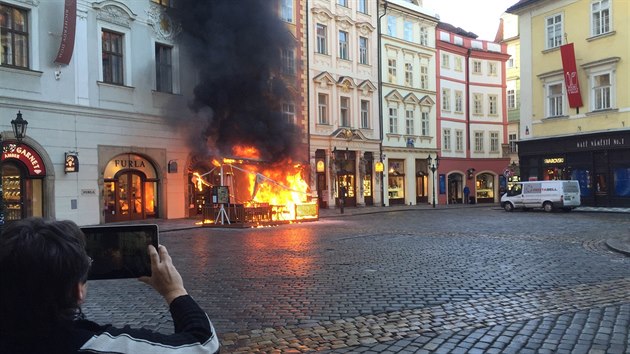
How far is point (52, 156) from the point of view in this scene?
2019 centimetres

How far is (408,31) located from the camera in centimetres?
4112


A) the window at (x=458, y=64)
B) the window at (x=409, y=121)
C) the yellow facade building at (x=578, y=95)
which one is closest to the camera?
the yellow facade building at (x=578, y=95)

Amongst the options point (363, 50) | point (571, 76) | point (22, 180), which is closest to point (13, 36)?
point (22, 180)

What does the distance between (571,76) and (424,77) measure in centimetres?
1372

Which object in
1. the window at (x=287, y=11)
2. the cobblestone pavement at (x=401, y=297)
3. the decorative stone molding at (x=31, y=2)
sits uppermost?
the window at (x=287, y=11)

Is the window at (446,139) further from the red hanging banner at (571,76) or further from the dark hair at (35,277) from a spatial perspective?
the dark hair at (35,277)

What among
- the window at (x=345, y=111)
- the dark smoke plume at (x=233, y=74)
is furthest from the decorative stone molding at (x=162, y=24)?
the window at (x=345, y=111)

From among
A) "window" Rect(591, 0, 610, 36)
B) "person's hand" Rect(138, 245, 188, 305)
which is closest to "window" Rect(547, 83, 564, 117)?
"window" Rect(591, 0, 610, 36)

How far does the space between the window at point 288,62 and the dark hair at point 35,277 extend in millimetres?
30322

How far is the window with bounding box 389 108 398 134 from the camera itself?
131 ft

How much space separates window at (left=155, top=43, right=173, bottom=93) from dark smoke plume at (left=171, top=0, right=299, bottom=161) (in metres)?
1.02

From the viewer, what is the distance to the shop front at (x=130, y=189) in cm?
2322

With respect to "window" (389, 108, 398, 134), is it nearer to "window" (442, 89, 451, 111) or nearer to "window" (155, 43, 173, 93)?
"window" (442, 89, 451, 111)

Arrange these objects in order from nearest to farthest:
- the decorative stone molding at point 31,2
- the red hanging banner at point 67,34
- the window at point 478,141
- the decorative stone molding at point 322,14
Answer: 1. the decorative stone molding at point 31,2
2. the red hanging banner at point 67,34
3. the decorative stone molding at point 322,14
4. the window at point 478,141
